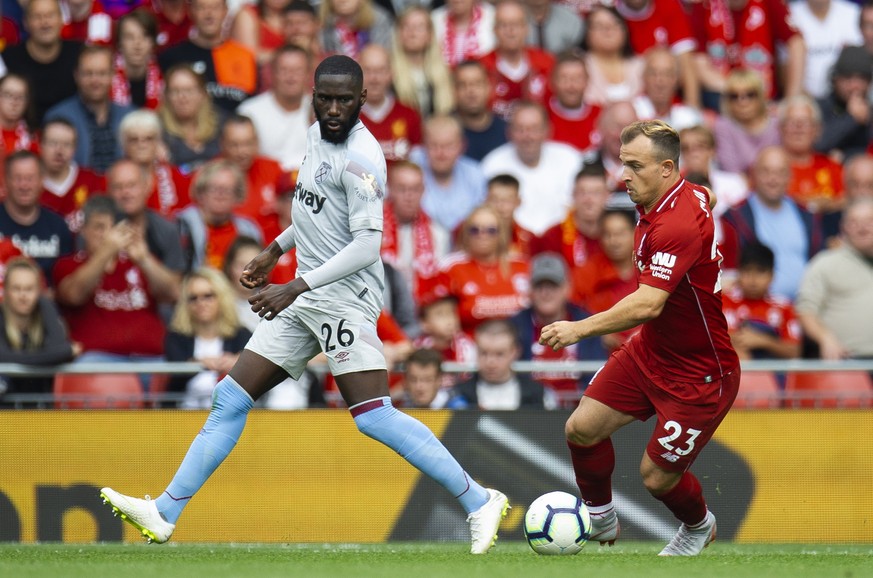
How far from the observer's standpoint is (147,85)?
43.2 ft

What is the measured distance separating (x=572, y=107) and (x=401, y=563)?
7055mm

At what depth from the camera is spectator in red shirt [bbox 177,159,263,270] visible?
38.1 ft

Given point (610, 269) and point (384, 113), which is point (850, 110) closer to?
point (610, 269)

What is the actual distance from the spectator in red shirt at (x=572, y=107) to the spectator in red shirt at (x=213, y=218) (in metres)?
3.30

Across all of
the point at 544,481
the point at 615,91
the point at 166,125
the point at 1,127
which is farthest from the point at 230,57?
the point at 544,481

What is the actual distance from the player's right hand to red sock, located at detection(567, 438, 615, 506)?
6.29ft

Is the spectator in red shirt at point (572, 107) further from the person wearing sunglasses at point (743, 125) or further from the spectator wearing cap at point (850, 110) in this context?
the spectator wearing cap at point (850, 110)

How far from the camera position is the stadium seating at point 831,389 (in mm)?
10047

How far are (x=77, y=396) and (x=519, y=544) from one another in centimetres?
324

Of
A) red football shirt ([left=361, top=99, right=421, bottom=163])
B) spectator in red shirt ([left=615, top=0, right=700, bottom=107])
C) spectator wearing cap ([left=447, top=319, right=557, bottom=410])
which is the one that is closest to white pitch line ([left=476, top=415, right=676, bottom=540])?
spectator wearing cap ([left=447, top=319, right=557, bottom=410])

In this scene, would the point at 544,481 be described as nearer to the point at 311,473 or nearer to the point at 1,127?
the point at 311,473

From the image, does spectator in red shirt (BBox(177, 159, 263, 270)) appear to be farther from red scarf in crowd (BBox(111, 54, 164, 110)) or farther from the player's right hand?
the player's right hand

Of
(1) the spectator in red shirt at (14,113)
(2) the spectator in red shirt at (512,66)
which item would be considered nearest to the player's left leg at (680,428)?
(2) the spectator in red shirt at (512,66)

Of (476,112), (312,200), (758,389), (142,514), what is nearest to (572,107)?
(476,112)
